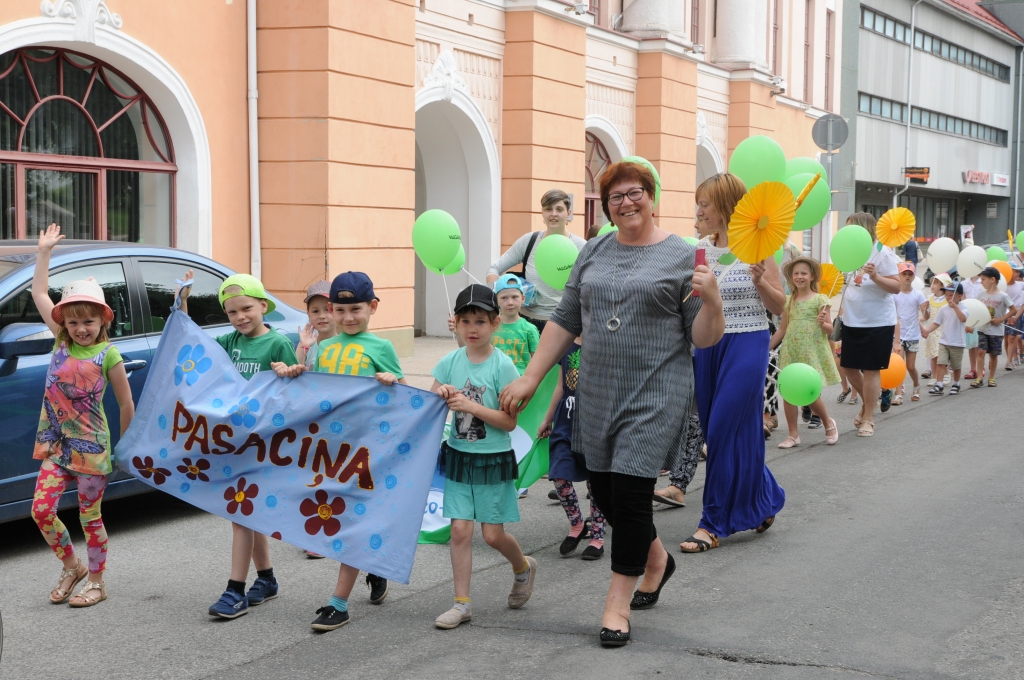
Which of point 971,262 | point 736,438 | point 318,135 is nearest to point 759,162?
point 736,438

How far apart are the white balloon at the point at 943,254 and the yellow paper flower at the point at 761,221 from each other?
35.9 feet

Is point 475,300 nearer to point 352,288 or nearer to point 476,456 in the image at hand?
point 352,288

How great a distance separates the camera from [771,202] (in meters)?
5.21

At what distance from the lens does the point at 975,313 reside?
1422 cm

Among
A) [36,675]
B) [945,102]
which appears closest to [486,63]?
[36,675]

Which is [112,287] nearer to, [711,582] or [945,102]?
[711,582]

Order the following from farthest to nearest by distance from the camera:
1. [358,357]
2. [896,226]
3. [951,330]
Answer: [951,330], [896,226], [358,357]

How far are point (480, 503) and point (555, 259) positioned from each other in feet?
9.91

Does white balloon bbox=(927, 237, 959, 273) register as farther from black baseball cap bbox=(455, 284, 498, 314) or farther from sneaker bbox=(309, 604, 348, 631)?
sneaker bbox=(309, 604, 348, 631)

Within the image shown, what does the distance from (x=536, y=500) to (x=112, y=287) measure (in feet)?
10.1

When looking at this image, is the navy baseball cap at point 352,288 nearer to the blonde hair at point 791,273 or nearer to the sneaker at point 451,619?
the sneaker at point 451,619

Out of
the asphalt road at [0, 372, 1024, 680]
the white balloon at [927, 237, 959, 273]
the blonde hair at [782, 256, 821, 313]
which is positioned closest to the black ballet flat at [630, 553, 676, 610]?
the asphalt road at [0, 372, 1024, 680]

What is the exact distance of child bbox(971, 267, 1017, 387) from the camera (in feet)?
48.3

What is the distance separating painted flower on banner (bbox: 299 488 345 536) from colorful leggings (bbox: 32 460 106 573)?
39.4 inches
